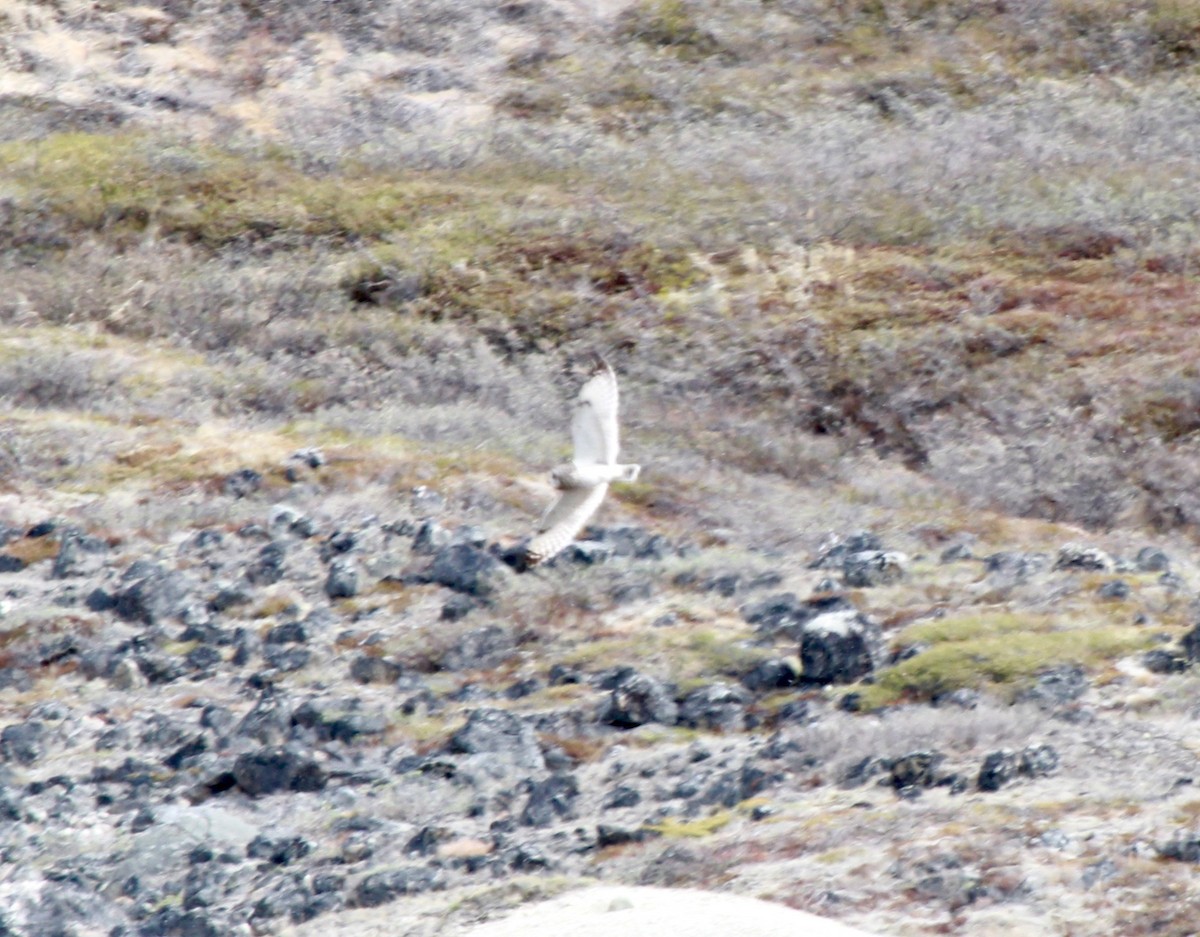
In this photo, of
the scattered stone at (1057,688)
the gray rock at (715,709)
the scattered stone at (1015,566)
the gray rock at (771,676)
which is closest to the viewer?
the scattered stone at (1057,688)

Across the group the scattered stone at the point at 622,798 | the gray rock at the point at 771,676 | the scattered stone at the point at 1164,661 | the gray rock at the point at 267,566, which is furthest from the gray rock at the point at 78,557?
the scattered stone at the point at 1164,661

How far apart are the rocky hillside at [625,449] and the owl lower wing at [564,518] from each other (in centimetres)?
82

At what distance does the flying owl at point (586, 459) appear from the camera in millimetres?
10555

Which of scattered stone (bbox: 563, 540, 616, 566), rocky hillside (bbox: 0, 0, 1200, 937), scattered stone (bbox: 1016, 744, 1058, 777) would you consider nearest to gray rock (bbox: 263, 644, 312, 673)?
rocky hillside (bbox: 0, 0, 1200, 937)

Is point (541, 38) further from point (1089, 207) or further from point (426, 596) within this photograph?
point (426, 596)

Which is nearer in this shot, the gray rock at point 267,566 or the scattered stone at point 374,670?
the scattered stone at point 374,670

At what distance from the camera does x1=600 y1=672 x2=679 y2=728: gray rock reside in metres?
9.96

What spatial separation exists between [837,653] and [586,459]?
1863 millimetres

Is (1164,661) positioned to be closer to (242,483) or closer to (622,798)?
(622,798)

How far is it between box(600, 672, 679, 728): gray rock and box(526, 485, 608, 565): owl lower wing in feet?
3.22

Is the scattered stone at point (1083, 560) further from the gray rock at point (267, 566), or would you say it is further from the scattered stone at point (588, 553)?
the gray rock at point (267, 566)

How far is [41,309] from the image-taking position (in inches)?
950

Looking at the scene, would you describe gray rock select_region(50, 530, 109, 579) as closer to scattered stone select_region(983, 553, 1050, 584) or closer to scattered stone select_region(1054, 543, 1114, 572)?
scattered stone select_region(983, 553, 1050, 584)

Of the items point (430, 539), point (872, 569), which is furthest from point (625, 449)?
point (872, 569)
